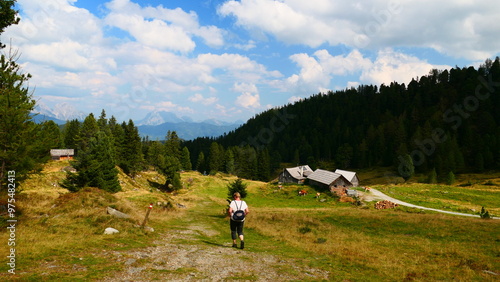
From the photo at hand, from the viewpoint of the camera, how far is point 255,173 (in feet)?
406

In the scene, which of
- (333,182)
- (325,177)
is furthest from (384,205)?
(325,177)

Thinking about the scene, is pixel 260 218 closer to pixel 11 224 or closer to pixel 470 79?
pixel 11 224

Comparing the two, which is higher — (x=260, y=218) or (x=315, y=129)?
(x=315, y=129)

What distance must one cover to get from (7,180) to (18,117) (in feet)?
13.0

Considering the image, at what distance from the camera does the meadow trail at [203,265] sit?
8.70 meters

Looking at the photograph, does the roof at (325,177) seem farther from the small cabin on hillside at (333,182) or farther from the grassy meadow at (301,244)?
the grassy meadow at (301,244)

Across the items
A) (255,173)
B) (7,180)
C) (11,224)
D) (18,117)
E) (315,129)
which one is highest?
(315,129)

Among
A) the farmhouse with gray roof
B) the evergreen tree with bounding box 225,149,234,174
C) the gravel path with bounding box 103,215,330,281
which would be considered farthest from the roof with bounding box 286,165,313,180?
the gravel path with bounding box 103,215,330,281

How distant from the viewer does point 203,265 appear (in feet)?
33.5

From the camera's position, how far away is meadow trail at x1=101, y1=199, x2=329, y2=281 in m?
8.70

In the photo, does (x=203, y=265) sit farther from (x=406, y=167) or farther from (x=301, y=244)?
(x=406, y=167)

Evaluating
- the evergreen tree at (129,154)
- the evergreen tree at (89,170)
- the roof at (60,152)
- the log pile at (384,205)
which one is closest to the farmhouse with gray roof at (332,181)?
the log pile at (384,205)

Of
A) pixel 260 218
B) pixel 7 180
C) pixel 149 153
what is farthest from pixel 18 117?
pixel 149 153

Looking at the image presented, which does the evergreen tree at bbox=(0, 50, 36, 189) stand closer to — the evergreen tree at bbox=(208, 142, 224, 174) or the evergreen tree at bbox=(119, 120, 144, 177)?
the evergreen tree at bbox=(119, 120, 144, 177)
